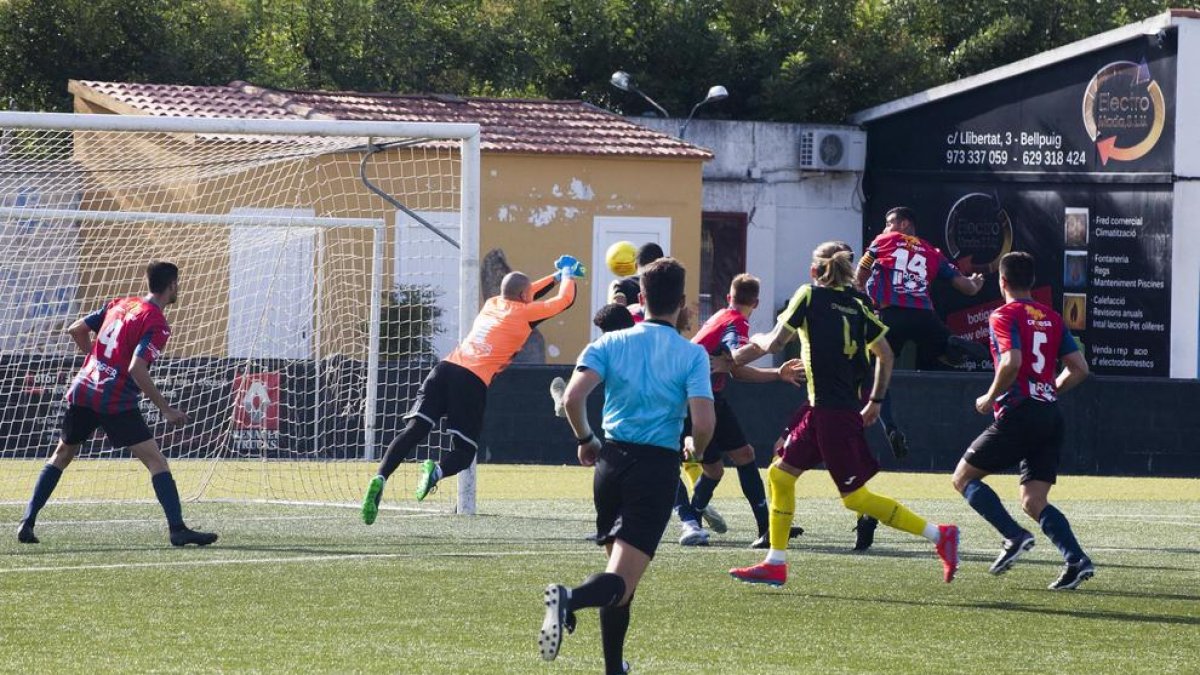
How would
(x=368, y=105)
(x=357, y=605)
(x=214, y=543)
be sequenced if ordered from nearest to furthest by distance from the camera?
(x=357, y=605)
(x=214, y=543)
(x=368, y=105)

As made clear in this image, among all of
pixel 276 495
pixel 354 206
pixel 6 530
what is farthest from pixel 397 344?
pixel 6 530

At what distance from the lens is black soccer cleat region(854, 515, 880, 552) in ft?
40.2

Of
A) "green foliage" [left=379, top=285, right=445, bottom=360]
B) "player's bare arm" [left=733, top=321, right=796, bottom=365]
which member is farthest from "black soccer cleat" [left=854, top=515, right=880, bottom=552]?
"green foliage" [left=379, top=285, right=445, bottom=360]

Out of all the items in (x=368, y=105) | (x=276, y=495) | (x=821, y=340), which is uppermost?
(x=368, y=105)

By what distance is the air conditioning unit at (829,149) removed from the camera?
108 ft

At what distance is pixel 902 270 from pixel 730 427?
203cm

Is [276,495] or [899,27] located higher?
[899,27]

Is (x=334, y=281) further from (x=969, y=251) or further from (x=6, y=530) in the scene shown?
(x=969, y=251)

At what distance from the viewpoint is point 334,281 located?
21688mm

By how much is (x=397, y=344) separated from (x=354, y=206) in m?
3.58

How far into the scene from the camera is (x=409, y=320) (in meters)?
21.9

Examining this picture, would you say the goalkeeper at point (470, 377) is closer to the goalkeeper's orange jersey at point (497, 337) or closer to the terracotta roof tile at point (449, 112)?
the goalkeeper's orange jersey at point (497, 337)

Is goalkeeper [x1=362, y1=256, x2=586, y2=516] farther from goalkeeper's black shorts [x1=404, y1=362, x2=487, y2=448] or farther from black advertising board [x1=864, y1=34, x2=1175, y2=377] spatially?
black advertising board [x1=864, y1=34, x2=1175, y2=377]

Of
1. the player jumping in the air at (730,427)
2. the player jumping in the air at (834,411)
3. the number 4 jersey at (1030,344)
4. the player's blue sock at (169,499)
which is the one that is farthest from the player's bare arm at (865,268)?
A: the player's blue sock at (169,499)
